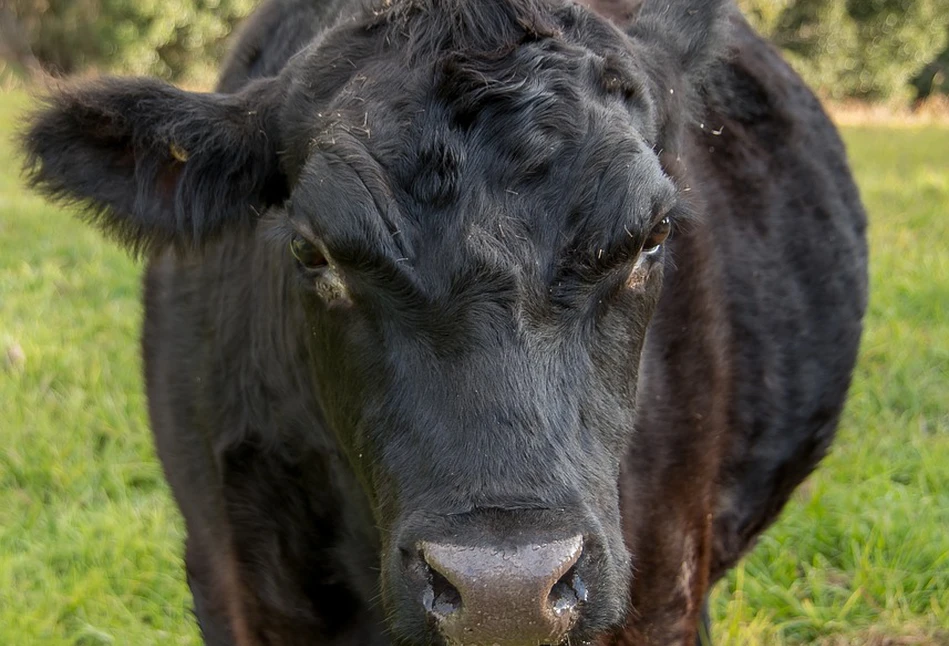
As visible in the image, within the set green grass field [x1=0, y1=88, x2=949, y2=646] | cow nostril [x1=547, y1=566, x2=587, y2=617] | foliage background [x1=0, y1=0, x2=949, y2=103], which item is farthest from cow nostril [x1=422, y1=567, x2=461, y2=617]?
foliage background [x1=0, y1=0, x2=949, y2=103]

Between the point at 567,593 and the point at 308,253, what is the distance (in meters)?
0.84

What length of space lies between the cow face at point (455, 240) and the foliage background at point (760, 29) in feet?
61.1

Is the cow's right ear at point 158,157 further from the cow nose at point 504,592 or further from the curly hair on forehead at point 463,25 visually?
the cow nose at point 504,592

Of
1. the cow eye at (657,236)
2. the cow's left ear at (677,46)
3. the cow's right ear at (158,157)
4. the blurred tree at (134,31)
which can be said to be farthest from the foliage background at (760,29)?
the cow eye at (657,236)

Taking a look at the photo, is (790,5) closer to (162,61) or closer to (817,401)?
(162,61)

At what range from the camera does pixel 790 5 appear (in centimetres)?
2327

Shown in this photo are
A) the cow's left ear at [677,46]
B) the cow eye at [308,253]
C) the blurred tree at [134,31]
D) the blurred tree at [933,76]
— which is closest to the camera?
the cow eye at [308,253]

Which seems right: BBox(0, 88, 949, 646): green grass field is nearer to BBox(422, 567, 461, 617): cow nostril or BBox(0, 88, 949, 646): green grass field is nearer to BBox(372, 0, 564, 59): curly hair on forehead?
BBox(372, 0, 564, 59): curly hair on forehead

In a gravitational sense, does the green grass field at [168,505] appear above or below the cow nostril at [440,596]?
below

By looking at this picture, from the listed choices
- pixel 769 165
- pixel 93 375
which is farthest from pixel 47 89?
pixel 93 375

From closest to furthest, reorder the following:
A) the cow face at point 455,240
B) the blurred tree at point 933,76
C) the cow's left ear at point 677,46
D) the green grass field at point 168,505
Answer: the cow face at point 455,240, the cow's left ear at point 677,46, the green grass field at point 168,505, the blurred tree at point 933,76

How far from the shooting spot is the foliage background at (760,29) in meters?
20.9

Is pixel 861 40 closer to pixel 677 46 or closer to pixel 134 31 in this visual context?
pixel 134 31

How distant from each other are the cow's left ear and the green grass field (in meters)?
1.44
